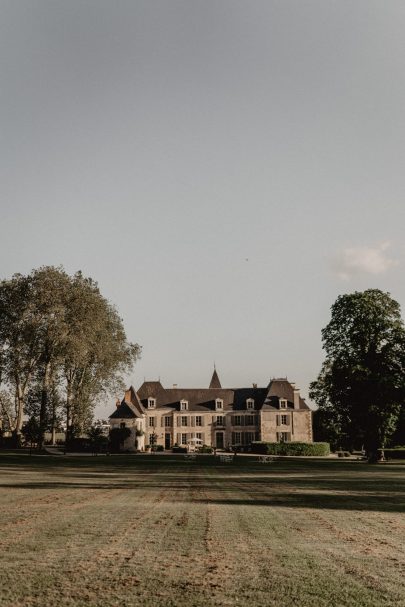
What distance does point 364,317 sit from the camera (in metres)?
45.1

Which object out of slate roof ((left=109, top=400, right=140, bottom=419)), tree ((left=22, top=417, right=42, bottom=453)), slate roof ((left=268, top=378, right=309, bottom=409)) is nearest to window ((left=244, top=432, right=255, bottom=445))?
slate roof ((left=268, top=378, right=309, bottom=409))

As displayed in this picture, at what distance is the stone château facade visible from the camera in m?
79.2

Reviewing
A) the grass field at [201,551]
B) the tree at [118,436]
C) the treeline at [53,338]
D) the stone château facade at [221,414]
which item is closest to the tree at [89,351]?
the treeline at [53,338]

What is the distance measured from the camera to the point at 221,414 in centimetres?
8250

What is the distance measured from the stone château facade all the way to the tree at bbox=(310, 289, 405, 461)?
32.5 metres

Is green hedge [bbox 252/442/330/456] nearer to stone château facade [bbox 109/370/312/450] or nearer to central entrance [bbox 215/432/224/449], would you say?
stone château facade [bbox 109/370/312/450]

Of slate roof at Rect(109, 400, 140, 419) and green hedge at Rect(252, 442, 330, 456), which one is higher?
slate roof at Rect(109, 400, 140, 419)

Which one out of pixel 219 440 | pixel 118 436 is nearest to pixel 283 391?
pixel 219 440

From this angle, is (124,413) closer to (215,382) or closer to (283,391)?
(215,382)

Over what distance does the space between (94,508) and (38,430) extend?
42.4 metres

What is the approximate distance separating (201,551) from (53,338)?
44.2 metres

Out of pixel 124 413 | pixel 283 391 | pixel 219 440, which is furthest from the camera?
pixel 219 440

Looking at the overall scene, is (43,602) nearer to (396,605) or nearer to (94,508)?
(396,605)

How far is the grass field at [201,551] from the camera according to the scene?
697cm
